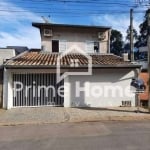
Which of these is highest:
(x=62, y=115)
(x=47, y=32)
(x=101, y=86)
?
(x=47, y=32)

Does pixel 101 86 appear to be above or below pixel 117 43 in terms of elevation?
below

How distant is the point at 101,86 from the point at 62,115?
416 centimetres

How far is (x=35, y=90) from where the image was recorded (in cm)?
1894

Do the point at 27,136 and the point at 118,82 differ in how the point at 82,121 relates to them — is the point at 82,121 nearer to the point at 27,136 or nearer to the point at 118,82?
the point at 27,136

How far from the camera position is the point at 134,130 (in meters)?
11.6

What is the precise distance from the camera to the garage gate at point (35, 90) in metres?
18.8

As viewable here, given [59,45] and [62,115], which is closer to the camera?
[62,115]

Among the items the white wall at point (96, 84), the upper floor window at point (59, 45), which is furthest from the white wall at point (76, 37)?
the white wall at point (96, 84)

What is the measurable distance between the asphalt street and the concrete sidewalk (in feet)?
3.19

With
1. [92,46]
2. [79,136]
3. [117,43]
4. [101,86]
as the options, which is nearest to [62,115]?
[101,86]

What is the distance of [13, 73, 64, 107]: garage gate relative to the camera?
1880 cm

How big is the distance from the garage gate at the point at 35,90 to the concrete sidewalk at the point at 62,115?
42.1 inches

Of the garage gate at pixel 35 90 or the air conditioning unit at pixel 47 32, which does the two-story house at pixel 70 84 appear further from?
the air conditioning unit at pixel 47 32

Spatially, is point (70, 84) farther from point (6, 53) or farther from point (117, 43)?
point (117, 43)
